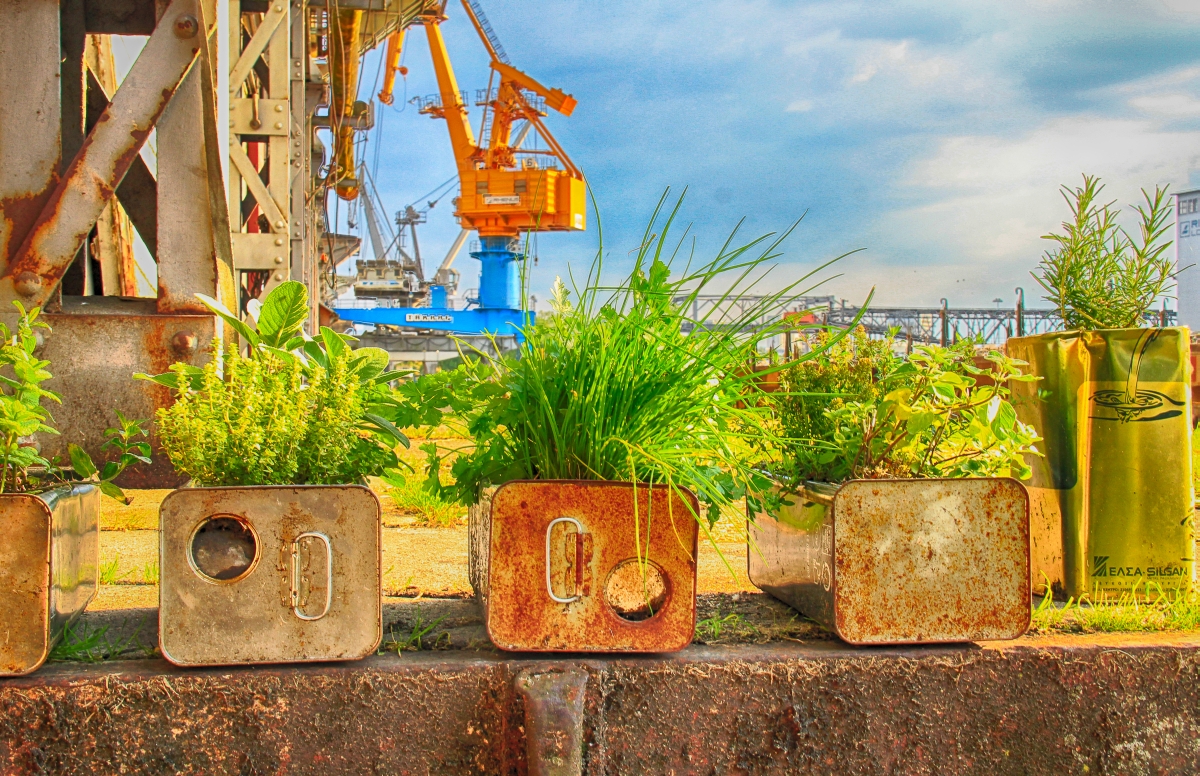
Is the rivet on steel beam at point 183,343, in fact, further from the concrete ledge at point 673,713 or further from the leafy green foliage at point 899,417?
the leafy green foliage at point 899,417

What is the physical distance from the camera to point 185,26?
247 cm

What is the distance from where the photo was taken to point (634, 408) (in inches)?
62.8

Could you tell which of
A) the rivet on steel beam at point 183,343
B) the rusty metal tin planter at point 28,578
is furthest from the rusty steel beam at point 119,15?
the rusty metal tin planter at point 28,578

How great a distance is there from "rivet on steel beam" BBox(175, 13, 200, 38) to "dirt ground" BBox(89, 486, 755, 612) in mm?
1445

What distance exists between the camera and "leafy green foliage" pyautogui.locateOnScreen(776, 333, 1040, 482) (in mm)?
1689

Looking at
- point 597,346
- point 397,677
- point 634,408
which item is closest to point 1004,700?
point 634,408

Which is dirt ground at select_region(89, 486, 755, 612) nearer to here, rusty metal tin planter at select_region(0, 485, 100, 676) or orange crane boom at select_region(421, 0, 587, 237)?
rusty metal tin planter at select_region(0, 485, 100, 676)

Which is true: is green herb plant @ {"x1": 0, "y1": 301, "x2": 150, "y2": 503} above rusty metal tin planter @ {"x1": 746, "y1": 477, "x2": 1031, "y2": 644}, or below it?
above

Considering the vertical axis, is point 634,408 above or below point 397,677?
above

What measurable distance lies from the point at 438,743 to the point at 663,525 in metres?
0.55

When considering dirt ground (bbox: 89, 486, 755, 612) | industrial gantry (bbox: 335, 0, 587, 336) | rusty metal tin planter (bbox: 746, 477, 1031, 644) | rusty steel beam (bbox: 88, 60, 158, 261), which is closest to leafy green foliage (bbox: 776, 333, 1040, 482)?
rusty metal tin planter (bbox: 746, 477, 1031, 644)

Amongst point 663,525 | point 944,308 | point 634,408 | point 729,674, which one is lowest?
point 729,674

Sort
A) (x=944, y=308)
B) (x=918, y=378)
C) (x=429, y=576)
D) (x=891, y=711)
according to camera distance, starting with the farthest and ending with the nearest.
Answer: (x=944, y=308) → (x=429, y=576) → (x=918, y=378) → (x=891, y=711)

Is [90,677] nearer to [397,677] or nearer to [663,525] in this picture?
[397,677]
